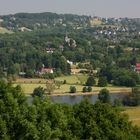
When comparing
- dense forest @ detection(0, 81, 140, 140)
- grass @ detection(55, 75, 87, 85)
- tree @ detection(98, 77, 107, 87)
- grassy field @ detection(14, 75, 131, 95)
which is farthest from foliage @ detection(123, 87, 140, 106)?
dense forest @ detection(0, 81, 140, 140)

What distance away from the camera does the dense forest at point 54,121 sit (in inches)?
698

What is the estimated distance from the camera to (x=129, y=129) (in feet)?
71.1

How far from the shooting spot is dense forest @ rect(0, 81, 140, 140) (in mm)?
17734

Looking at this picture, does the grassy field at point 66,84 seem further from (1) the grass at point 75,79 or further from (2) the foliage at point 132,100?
(2) the foliage at point 132,100

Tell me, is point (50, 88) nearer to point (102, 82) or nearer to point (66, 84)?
point (66, 84)

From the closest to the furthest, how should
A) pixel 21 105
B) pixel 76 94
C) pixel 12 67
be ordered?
pixel 21 105 < pixel 76 94 < pixel 12 67

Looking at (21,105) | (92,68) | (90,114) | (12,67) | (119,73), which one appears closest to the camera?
(21,105)

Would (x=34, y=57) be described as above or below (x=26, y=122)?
below

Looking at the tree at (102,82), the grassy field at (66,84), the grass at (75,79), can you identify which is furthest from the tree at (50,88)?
the tree at (102,82)

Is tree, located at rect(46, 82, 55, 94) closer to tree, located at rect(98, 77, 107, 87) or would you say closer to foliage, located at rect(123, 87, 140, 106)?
tree, located at rect(98, 77, 107, 87)

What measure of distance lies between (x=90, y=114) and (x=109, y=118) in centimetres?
82

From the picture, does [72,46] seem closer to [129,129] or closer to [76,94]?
[76,94]

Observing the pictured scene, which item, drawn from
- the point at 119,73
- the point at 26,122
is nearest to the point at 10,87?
the point at 26,122

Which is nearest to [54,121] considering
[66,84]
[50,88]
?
[50,88]
